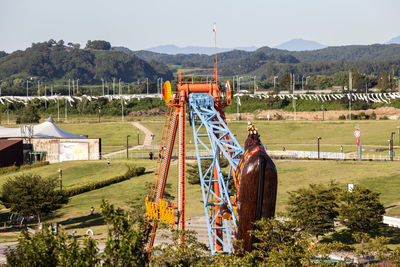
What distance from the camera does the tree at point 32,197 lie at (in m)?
56.2

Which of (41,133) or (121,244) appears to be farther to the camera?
(41,133)

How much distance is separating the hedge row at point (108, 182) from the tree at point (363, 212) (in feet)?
117

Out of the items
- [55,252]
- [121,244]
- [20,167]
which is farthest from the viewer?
[20,167]

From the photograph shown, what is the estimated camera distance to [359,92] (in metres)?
193

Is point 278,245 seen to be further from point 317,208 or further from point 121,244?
point 317,208

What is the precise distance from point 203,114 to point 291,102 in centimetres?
14357

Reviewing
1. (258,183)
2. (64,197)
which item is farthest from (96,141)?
(258,183)

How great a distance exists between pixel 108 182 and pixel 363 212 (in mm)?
38550

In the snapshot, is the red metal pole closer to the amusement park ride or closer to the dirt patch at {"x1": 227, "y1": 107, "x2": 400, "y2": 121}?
the amusement park ride

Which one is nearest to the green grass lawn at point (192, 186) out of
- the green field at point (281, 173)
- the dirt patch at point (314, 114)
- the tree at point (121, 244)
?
the green field at point (281, 173)

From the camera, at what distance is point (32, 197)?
184ft

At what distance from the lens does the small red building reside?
297 ft

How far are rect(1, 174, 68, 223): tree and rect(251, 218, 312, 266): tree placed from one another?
3287 centimetres

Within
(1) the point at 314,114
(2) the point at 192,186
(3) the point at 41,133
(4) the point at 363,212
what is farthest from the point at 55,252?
(1) the point at 314,114
